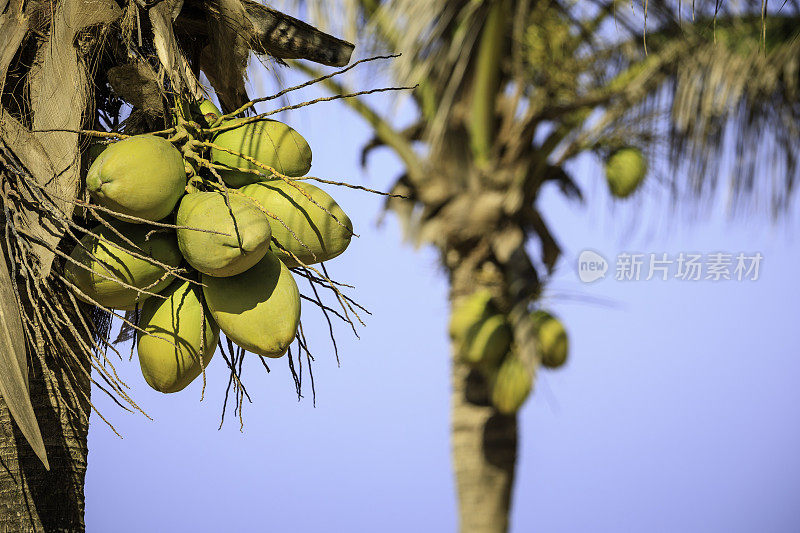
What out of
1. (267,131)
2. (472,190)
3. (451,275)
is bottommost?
A: (267,131)

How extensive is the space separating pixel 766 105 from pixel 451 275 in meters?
2.44

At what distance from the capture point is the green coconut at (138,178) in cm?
87

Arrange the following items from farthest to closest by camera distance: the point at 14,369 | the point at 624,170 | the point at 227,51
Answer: the point at 624,170 → the point at 227,51 → the point at 14,369

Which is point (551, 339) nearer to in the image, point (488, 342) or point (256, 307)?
point (488, 342)

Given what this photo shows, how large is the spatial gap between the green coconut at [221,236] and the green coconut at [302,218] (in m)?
0.05

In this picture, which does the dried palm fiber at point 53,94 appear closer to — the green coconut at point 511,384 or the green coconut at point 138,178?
the green coconut at point 138,178

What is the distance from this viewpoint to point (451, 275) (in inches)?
185

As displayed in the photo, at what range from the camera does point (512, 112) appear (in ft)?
15.4

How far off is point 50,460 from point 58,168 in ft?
1.12

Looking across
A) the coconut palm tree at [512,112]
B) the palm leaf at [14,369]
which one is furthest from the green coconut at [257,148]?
the coconut palm tree at [512,112]

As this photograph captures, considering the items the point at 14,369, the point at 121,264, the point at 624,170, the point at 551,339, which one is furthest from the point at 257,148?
the point at 624,170

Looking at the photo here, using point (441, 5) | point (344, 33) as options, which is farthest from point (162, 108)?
point (441, 5)

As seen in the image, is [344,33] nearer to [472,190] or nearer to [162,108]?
[472,190]

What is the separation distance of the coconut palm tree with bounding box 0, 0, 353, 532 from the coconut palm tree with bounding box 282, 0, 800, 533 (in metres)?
3.04
